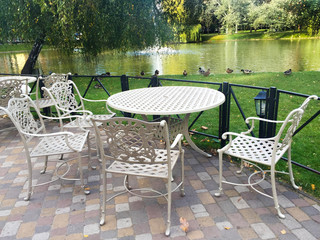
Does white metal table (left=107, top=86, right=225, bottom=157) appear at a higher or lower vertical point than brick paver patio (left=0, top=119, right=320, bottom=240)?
higher

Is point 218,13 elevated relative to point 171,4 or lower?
elevated

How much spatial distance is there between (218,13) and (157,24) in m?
20.5

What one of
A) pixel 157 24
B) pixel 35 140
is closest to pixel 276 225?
pixel 35 140

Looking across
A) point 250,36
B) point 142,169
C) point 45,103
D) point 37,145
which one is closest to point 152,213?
point 142,169

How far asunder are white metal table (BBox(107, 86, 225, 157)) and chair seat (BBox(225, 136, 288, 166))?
1.53 ft

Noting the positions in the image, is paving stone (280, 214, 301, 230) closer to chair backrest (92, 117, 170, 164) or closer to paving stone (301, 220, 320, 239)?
paving stone (301, 220, 320, 239)

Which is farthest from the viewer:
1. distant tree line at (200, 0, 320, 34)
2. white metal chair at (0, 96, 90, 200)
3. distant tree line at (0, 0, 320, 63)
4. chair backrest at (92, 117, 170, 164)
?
distant tree line at (200, 0, 320, 34)

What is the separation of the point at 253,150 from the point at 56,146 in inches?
77.7

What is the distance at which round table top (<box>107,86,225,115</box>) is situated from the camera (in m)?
2.61

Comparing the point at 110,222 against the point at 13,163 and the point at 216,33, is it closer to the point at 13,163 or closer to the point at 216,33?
the point at 13,163

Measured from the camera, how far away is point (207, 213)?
229cm

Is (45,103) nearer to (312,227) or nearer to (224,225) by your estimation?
(224,225)

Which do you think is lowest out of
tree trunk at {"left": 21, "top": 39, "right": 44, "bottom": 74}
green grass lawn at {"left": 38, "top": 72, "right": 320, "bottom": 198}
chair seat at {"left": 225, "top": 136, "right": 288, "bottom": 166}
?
green grass lawn at {"left": 38, "top": 72, "right": 320, "bottom": 198}

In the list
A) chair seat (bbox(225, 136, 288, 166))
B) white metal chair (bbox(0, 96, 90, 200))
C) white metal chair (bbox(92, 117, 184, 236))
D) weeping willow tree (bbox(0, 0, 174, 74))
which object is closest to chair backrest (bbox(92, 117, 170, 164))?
white metal chair (bbox(92, 117, 184, 236))
